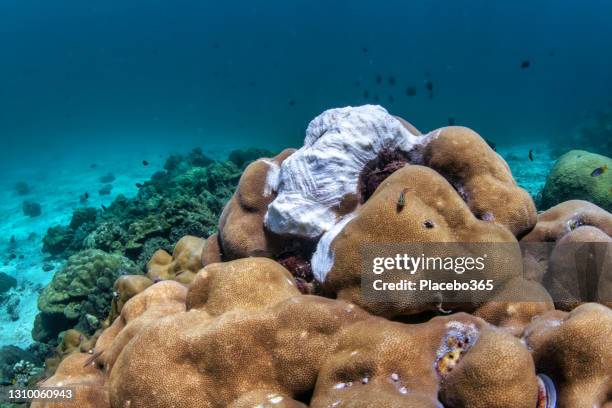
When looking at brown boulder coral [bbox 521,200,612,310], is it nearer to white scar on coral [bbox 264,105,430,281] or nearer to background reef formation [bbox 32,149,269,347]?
white scar on coral [bbox 264,105,430,281]

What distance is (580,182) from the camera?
11398 mm

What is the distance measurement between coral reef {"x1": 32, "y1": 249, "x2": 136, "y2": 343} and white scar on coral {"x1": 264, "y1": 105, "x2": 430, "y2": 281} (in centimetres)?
580

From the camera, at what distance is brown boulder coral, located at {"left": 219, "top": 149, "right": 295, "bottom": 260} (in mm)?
4574

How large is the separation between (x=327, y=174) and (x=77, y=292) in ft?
25.3

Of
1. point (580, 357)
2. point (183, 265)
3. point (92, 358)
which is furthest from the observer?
point (183, 265)

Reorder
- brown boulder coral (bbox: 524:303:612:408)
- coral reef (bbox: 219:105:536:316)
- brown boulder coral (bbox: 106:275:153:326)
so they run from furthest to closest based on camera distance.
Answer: brown boulder coral (bbox: 106:275:153:326) → coral reef (bbox: 219:105:536:316) → brown boulder coral (bbox: 524:303:612:408)

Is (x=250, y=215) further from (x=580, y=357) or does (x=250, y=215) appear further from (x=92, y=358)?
(x=580, y=357)

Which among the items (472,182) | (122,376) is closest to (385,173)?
(472,182)

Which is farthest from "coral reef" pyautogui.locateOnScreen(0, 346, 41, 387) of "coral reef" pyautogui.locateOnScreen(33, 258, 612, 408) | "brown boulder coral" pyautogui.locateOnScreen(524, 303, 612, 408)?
"brown boulder coral" pyautogui.locateOnScreen(524, 303, 612, 408)

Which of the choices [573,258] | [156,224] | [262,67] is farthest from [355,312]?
[262,67]

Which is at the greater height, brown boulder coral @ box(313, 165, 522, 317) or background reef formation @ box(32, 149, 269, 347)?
brown boulder coral @ box(313, 165, 522, 317)

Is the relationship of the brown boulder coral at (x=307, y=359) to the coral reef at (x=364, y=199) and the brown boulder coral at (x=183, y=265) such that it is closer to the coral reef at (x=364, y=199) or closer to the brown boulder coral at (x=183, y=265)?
the coral reef at (x=364, y=199)

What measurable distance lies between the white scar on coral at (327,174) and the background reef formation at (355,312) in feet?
0.05

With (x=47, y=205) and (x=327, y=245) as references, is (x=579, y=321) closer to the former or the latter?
(x=327, y=245)
